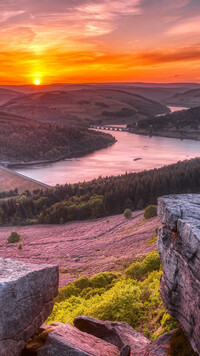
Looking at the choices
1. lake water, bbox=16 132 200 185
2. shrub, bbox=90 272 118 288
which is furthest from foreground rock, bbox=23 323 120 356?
lake water, bbox=16 132 200 185

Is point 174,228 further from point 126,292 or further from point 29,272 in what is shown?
point 126,292

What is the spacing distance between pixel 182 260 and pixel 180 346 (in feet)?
10.2

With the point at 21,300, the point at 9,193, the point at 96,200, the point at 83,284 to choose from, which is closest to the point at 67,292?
the point at 83,284

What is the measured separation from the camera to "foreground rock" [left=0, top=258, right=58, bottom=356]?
11539 mm

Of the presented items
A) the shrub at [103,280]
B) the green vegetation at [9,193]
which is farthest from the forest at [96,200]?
the shrub at [103,280]

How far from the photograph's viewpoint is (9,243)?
57.3m

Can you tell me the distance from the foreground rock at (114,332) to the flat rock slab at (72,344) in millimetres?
686

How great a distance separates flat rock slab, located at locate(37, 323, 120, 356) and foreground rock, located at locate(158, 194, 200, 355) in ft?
10.1

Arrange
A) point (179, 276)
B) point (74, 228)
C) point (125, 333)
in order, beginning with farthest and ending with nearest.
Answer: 1. point (74, 228)
2. point (125, 333)
3. point (179, 276)

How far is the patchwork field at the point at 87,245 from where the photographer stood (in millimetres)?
36406

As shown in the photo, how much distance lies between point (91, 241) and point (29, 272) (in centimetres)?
3888

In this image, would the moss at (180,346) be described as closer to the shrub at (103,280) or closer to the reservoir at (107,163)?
the shrub at (103,280)

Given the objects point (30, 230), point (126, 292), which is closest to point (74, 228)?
point (30, 230)

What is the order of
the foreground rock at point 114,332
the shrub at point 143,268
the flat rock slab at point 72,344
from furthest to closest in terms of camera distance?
1. the shrub at point 143,268
2. the foreground rock at point 114,332
3. the flat rock slab at point 72,344
